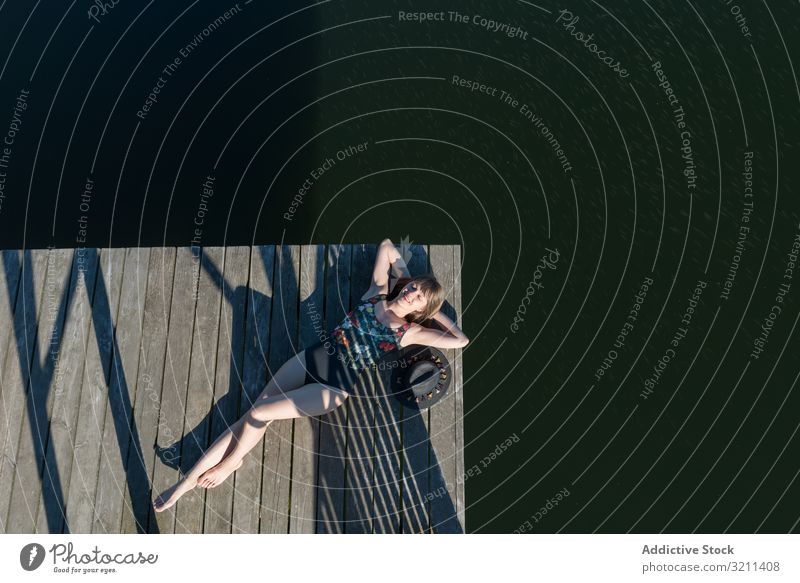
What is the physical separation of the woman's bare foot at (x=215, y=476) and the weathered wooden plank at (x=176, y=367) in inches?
7.8

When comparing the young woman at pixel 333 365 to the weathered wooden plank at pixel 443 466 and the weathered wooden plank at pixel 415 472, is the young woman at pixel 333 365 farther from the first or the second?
the weathered wooden plank at pixel 415 472

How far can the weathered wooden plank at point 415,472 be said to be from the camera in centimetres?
416

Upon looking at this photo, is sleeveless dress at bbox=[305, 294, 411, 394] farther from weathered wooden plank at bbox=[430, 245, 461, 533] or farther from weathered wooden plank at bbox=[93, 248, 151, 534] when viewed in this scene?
weathered wooden plank at bbox=[93, 248, 151, 534]

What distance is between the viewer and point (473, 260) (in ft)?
18.1

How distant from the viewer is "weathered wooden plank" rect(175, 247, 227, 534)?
4188 mm

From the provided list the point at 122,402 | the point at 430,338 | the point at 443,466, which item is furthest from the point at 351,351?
the point at 122,402

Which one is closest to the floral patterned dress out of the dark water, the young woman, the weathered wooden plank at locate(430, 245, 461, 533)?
the young woman

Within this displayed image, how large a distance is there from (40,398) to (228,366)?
1237 millimetres

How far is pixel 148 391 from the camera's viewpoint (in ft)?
14.4

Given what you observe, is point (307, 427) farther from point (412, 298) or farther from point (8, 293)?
point (8, 293)

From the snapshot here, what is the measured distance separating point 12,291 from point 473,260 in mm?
3353

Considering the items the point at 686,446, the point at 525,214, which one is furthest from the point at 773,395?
the point at 525,214
